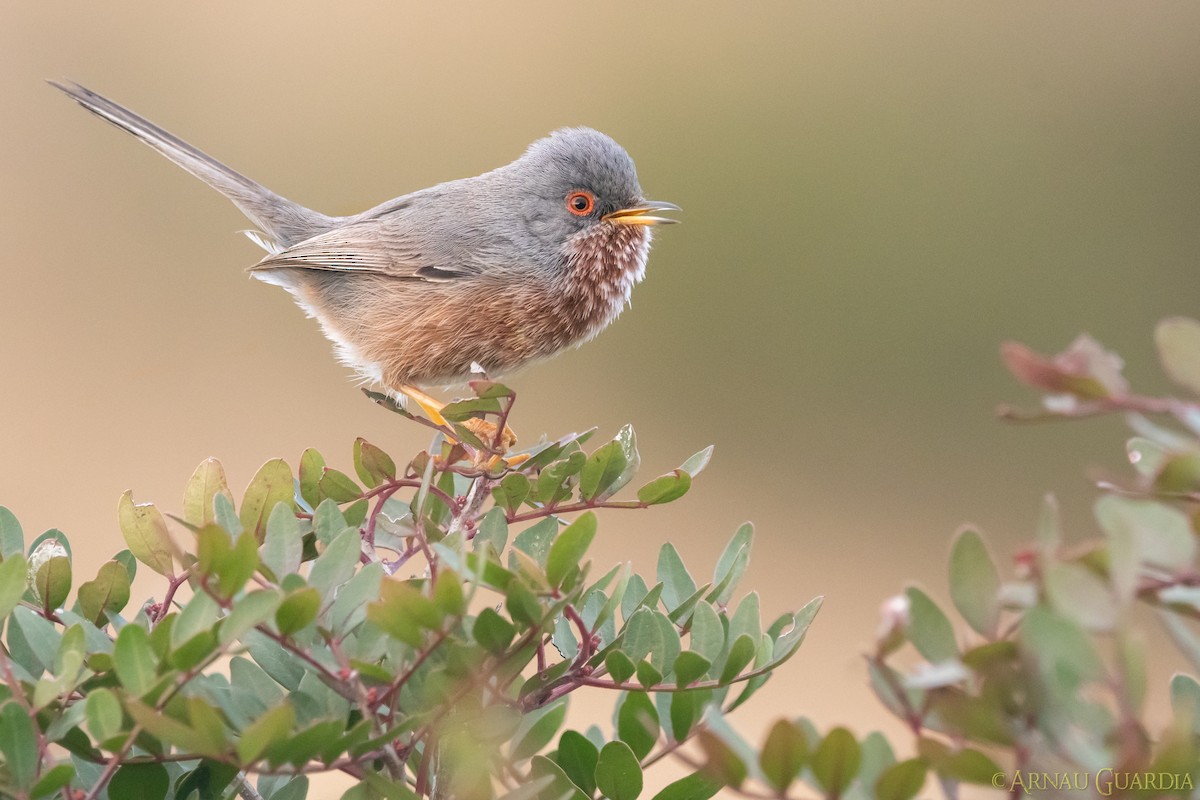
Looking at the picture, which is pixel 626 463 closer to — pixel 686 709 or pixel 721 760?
pixel 686 709

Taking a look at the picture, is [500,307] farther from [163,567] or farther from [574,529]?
[574,529]

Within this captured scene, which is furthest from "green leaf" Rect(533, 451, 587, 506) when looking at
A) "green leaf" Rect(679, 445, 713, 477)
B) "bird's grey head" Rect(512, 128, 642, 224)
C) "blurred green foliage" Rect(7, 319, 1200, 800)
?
"bird's grey head" Rect(512, 128, 642, 224)

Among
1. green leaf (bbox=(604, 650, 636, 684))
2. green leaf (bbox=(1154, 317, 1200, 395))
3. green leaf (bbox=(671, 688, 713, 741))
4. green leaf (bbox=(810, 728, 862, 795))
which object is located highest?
green leaf (bbox=(1154, 317, 1200, 395))

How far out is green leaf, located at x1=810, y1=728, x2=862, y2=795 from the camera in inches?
37.7

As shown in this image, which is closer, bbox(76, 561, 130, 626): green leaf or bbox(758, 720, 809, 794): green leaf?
bbox(758, 720, 809, 794): green leaf

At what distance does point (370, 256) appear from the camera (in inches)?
148

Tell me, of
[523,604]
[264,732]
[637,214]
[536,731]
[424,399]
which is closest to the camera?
[264,732]

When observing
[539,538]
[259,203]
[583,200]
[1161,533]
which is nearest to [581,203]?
[583,200]

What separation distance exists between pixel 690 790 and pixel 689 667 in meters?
0.17

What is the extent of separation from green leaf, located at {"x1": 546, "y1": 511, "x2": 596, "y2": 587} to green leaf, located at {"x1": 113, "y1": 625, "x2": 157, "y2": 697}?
16.4 inches

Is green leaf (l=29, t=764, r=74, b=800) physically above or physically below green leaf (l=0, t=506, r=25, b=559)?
below

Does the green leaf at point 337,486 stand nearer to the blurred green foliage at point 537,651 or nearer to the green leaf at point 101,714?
the blurred green foliage at point 537,651

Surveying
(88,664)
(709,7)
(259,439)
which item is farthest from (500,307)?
(709,7)

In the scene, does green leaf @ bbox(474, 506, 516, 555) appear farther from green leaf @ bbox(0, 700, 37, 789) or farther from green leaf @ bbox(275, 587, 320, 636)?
green leaf @ bbox(0, 700, 37, 789)
